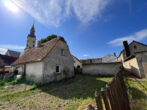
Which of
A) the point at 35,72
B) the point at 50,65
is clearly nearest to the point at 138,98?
the point at 50,65

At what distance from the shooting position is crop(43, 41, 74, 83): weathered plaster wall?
391 inches

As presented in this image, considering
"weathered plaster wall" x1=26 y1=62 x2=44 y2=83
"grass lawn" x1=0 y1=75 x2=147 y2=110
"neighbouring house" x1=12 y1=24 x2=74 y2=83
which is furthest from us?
"neighbouring house" x1=12 y1=24 x2=74 y2=83

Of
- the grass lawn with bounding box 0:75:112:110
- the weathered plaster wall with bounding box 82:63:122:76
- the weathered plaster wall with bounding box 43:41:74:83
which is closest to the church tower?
the weathered plaster wall with bounding box 43:41:74:83

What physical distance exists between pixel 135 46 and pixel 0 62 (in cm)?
3903

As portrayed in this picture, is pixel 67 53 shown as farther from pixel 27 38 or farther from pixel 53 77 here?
pixel 27 38

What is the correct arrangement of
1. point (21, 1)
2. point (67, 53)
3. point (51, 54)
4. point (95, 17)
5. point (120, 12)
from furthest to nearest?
1. point (67, 53)
2. point (51, 54)
3. point (95, 17)
4. point (120, 12)
5. point (21, 1)

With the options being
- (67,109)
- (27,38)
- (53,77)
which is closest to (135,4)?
(67,109)

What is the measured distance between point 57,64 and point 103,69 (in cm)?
1012

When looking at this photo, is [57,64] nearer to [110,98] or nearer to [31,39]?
[110,98]

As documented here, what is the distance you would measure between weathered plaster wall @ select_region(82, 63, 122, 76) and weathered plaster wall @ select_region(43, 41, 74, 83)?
5.39 meters

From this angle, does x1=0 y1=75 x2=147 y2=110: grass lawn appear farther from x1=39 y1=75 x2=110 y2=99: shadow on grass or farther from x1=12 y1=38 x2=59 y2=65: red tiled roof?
x1=12 y1=38 x2=59 y2=65: red tiled roof

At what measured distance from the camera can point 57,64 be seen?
1136 cm

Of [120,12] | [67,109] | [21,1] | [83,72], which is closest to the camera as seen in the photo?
[67,109]

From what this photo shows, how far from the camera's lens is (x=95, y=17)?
10.1 meters
